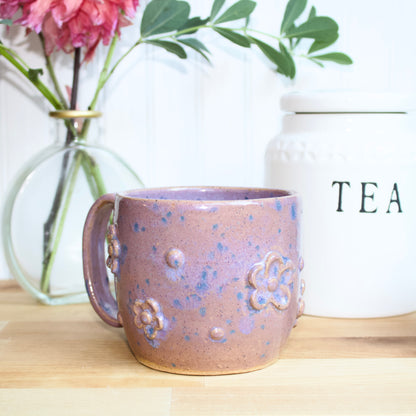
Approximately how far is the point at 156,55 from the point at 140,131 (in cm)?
11

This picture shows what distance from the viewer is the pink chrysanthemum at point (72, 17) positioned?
2.07 ft

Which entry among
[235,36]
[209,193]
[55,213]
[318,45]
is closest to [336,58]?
[318,45]

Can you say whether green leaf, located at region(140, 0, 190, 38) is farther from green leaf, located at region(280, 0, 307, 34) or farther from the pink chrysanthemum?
green leaf, located at region(280, 0, 307, 34)

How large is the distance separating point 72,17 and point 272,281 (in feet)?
1.23

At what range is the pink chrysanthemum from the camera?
2.07ft

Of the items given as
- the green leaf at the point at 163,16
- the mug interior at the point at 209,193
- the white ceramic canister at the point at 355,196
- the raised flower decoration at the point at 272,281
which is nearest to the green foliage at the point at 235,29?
the green leaf at the point at 163,16

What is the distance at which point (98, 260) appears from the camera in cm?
58

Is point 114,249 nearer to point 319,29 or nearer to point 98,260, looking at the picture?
point 98,260

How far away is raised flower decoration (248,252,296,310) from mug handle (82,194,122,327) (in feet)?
0.47

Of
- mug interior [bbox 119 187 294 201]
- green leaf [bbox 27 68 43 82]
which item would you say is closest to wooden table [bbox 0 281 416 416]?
mug interior [bbox 119 187 294 201]

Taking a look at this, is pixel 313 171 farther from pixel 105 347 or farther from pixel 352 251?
pixel 105 347

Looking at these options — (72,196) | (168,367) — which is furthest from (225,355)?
(72,196)

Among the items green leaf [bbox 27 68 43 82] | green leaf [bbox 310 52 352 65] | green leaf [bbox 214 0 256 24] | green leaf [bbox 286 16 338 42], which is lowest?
green leaf [bbox 27 68 43 82]

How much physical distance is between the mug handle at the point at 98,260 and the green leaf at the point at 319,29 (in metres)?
0.34
